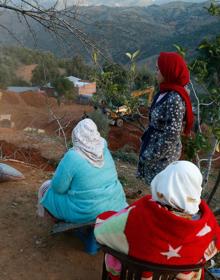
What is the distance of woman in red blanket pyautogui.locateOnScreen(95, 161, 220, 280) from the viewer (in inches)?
86.0

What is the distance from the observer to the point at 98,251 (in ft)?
12.0

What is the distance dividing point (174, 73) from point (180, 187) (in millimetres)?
1396

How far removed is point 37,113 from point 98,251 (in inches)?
694

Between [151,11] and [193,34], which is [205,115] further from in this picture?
[151,11]

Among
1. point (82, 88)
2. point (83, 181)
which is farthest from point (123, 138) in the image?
point (82, 88)

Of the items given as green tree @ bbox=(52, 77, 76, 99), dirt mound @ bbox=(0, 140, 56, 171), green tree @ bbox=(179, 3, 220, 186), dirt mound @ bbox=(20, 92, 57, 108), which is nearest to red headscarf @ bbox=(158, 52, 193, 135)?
green tree @ bbox=(179, 3, 220, 186)

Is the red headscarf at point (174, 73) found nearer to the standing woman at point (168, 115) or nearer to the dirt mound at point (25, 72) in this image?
the standing woman at point (168, 115)

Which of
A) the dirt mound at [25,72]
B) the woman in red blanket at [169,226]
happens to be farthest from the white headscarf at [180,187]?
the dirt mound at [25,72]

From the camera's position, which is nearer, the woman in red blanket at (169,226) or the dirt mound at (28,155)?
the woman in red blanket at (169,226)

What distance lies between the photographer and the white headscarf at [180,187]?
2168 millimetres

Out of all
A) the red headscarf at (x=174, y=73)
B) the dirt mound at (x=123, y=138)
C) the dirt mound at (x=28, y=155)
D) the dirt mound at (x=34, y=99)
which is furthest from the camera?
the dirt mound at (x=34, y=99)

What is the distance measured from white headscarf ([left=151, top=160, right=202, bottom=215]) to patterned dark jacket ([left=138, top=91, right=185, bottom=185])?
51.3 inches

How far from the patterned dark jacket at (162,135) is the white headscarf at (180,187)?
130cm

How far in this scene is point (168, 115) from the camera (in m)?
3.47
